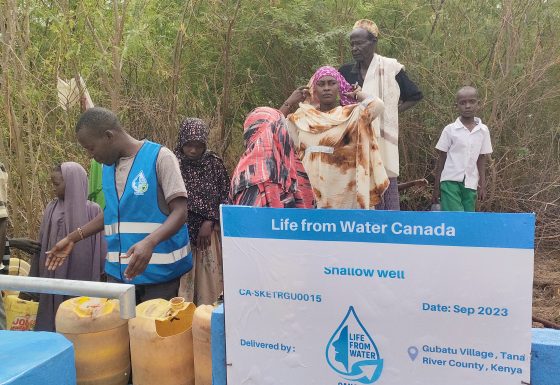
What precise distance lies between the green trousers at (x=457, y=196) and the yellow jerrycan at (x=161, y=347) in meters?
2.99

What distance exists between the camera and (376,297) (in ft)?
5.46

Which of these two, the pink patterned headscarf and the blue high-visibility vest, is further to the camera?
the pink patterned headscarf

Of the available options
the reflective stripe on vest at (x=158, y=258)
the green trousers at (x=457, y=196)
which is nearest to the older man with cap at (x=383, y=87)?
the green trousers at (x=457, y=196)

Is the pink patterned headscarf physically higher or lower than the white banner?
higher

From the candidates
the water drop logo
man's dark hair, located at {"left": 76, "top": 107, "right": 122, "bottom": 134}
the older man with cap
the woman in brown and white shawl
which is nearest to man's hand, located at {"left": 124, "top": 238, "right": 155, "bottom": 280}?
man's dark hair, located at {"left": 76, "top": 107, "right": 122, "bottom": 134}

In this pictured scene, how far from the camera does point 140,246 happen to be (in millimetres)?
2346

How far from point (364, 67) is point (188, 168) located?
5.05ft

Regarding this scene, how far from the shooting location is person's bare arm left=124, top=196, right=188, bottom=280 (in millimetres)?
2340

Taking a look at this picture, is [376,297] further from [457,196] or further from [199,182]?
[457,196]

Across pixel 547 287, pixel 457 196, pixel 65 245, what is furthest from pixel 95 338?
pixel 547 287

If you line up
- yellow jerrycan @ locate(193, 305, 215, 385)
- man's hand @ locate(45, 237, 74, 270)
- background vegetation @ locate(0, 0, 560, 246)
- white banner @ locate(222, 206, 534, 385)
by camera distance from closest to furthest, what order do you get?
white banner @ locate(222, 206, 534, 385), yellow jerrycan @ locate(193, 305, 215, 385), man's hand @ locate(45, 237, 74, 270), background vegetation @ locate(0, 0, 560, 246)

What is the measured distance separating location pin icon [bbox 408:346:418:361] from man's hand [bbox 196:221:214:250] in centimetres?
232

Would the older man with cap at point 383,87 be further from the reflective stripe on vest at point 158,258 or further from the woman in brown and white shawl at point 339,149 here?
the reflective stripe on vest at point 158,258

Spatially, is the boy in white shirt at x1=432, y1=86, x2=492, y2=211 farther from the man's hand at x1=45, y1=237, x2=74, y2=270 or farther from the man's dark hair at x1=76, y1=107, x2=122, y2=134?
the man's hand at x1=45, y1=237, x2=74, y2=270
